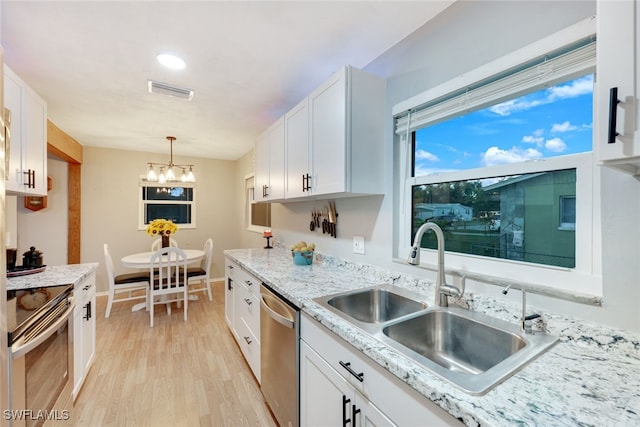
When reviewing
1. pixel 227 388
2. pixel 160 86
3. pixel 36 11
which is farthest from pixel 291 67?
pixel 227 388

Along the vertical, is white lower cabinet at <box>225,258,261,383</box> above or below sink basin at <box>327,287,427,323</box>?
below

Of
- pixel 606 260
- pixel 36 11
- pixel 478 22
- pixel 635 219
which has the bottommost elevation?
pixel 606 260

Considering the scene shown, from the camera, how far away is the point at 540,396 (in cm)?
66

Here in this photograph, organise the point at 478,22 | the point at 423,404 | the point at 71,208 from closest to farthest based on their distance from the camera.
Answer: the point at 423,404 < the point at 478,22 < the point at 71,208

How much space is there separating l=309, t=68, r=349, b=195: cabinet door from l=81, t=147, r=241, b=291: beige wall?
3.76 meters

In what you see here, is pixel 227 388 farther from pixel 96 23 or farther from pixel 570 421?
pixel 96 23

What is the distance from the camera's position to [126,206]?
4.46m

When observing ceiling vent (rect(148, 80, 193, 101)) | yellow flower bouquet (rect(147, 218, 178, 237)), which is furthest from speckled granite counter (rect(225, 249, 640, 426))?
yellow flower bouquet (rect(147, 218, 178, 237))

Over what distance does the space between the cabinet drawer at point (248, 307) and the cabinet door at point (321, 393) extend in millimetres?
707

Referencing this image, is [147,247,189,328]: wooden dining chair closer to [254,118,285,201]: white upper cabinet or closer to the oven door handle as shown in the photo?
[254,118,285,201]: white upper cabinet

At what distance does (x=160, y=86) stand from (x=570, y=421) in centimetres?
285

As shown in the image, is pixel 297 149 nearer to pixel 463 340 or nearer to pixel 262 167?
pixel 262 167

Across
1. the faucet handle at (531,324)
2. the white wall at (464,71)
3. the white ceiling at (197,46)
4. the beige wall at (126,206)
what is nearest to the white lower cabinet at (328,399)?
the faucet handle at (531,324)

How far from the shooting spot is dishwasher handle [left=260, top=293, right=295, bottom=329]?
4.61 feet
